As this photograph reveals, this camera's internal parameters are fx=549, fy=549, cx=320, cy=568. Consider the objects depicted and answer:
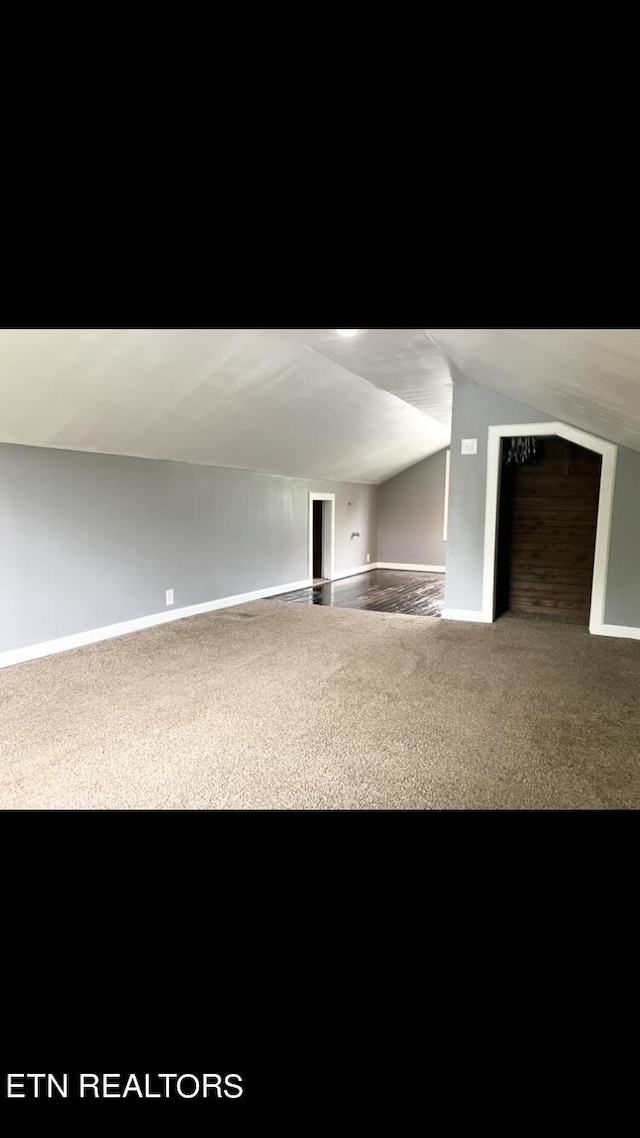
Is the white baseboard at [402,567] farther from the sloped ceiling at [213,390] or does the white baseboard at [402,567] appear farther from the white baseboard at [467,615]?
the white baseboard at [467,615]

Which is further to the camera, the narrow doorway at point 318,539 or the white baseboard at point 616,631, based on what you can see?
the narrow doorway at point 318,539

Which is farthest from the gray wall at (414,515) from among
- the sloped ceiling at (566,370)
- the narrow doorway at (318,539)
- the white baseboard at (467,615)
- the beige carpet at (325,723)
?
the beige carpet at (325,723)

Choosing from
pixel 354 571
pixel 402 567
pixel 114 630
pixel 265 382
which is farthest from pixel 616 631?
pixel 402 567

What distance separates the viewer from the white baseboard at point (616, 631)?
189 inches

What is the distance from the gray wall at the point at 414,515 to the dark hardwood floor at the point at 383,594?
722 mm

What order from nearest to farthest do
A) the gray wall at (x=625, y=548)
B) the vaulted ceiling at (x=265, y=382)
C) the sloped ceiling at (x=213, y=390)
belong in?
the vaulted ceiling at (x=265, y=382)
the sloped ceiling at (x=213, y=390)
the gray wall at (x=625, y=548)

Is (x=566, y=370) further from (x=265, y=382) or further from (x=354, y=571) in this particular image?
(x=354, y=571)

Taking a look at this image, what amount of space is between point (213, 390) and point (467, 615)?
3.18 m

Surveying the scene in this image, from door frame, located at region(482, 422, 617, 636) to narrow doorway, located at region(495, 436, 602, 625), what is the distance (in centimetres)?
28

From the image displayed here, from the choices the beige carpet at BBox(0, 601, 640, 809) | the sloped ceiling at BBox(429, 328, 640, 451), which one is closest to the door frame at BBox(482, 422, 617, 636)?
the sloped ceiling at BBox(429, 328, 640, 451)

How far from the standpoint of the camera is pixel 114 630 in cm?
477
